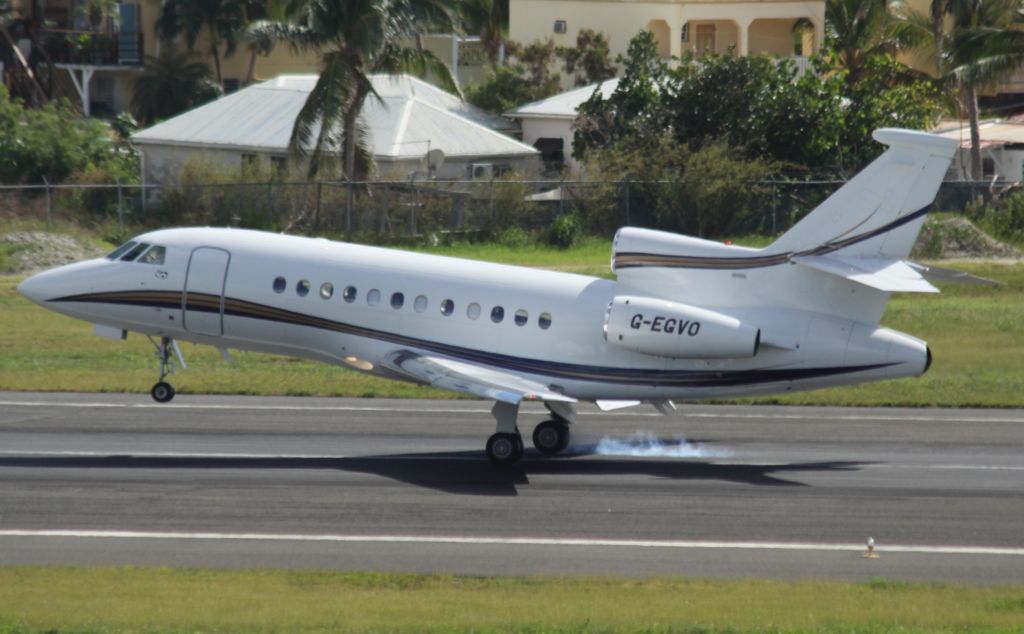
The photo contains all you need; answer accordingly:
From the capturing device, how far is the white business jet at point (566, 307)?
20.9 metres

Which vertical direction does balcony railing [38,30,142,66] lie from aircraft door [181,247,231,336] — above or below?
above

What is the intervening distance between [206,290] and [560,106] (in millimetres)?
41267

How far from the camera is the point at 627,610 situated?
1430 cm

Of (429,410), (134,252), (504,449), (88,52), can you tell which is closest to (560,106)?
(88,52)

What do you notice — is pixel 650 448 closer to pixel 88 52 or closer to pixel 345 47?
pixel 345 47

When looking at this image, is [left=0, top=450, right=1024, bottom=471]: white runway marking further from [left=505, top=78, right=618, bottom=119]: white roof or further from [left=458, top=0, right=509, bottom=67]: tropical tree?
[left=458, top=0, right=509, bottom=67]: tropical tree

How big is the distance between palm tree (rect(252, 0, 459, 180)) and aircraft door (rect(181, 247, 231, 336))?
24.0m

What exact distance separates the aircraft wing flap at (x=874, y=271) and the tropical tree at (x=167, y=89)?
189ft

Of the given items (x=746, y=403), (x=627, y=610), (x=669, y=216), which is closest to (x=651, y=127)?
(x=669, y=216)

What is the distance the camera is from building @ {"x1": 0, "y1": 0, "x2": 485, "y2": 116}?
236ft

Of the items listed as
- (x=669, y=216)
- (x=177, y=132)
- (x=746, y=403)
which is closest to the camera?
(x=746, y=403)

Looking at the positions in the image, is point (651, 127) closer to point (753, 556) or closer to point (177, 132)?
point (177, 132)

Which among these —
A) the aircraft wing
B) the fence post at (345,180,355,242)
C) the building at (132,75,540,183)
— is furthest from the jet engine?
the building at (132,75,540,183)

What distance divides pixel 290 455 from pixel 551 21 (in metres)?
53.4
